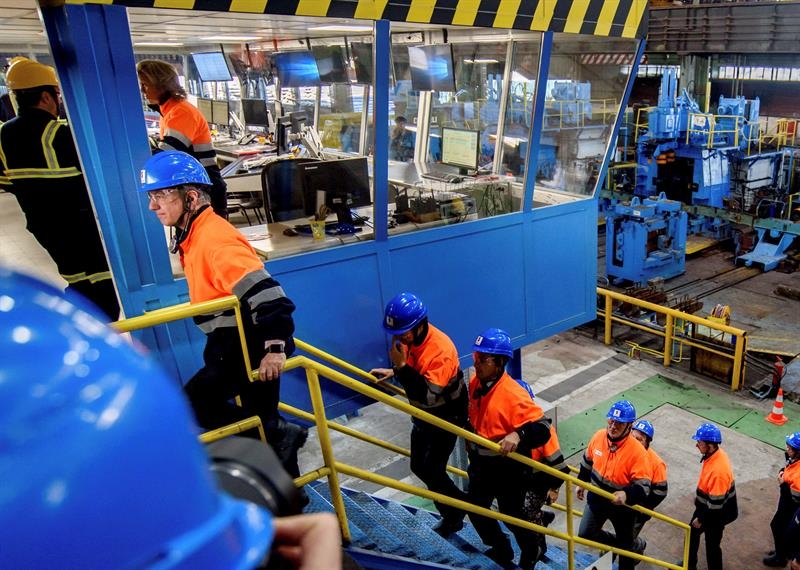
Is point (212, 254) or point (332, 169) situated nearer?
point (212, 254)

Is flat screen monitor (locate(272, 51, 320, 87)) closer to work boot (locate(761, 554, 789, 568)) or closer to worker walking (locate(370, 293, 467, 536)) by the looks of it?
worker walking (locate(370, 293, 467, 536))

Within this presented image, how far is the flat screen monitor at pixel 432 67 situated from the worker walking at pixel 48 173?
326 centimetres

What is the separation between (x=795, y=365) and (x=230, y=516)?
13.2 m

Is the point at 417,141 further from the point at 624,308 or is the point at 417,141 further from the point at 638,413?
the point at 624,308

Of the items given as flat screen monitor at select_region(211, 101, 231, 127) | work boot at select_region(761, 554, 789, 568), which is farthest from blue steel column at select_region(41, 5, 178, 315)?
flat screen monitor at select_region(211, 101, 231, 127)

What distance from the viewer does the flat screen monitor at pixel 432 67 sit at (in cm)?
607

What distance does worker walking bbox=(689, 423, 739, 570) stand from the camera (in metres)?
6.51

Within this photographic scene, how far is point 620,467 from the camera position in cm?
624

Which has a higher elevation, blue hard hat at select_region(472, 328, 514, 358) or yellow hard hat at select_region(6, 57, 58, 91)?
yellow hard hat at select_region(6, 57, 58, 91)

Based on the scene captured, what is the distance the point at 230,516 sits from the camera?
91 centimetres

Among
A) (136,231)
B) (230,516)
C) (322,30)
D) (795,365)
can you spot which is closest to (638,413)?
(795,365)

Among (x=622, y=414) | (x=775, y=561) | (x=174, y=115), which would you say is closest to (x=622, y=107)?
(x=622, y=414)

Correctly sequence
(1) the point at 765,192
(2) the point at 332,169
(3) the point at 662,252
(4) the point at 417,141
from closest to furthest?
(2) the point at 332,169
(4) the point at 417,141
(3) the point at 662,252
(1) the point at 765,192

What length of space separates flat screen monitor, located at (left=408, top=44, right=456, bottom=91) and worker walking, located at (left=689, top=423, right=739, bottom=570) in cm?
487
